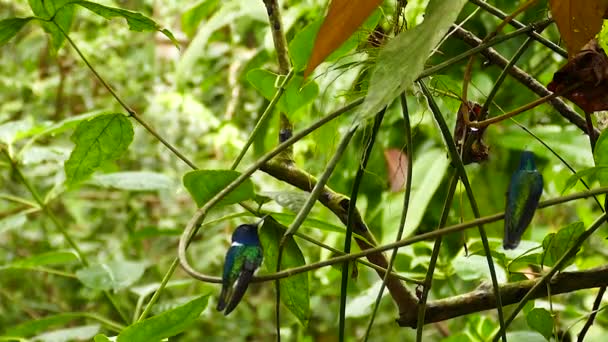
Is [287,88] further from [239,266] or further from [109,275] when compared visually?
[109,275]

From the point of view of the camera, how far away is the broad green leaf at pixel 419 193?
83 cm

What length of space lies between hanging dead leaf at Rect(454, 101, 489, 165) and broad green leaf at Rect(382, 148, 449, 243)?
13.0 inches

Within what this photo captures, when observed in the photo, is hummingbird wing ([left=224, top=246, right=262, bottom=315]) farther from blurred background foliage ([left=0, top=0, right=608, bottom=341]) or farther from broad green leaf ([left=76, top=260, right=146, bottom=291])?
broad green leaf ([left=76, top=260, right=146, bottom=291])

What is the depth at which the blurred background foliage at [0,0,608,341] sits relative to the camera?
31.9 inches

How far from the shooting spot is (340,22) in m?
0.33

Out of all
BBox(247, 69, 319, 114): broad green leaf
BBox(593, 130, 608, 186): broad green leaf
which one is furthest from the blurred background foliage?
BBox(593, 130, 608, 186): broad green leaf

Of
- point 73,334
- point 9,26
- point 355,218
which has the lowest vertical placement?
point 73,334

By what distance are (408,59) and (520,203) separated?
0.09 meters

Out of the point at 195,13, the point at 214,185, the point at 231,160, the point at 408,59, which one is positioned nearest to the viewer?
the point at 408,59

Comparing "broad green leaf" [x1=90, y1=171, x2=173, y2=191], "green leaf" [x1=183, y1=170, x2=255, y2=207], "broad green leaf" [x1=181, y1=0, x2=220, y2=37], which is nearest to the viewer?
"green leaf" [x1=183, y1=170, x2=255, y2=207]

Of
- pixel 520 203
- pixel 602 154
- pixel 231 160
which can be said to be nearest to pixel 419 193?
pixel 602 154

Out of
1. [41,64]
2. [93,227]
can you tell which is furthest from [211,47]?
[41,64]

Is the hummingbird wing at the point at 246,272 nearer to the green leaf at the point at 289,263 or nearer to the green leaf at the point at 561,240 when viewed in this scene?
the green leaf at the point at 289,263

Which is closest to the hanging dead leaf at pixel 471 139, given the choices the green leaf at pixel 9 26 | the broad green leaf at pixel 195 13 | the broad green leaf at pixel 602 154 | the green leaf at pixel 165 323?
the broad green leaf at pixel 602 154
